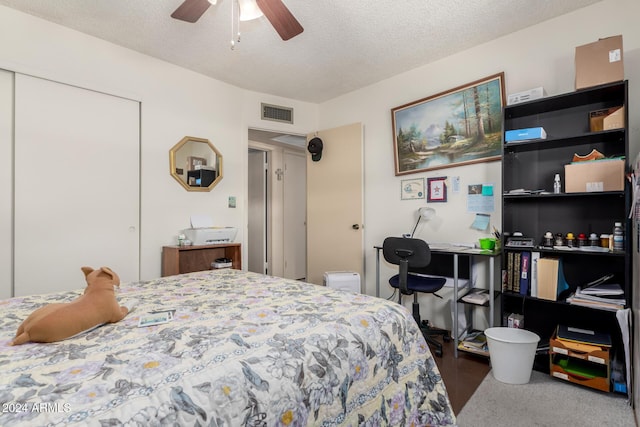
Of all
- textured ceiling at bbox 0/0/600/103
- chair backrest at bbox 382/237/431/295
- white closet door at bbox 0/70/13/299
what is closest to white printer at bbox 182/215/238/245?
white closet door at bbox 0/70/13/299

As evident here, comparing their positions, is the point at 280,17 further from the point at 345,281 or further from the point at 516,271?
the point at 345,281

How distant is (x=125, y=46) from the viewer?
286 centimetres

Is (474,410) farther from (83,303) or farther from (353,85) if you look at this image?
(353,85)

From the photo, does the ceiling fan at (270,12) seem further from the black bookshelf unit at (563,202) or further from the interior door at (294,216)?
the interior door at (294,216)

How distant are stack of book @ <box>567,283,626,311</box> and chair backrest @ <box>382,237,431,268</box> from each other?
0.93 metres

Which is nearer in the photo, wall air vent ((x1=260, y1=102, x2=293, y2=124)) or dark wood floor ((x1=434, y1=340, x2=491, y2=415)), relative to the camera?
dark wood floor ((x1=434, y1=340, x2=491, y2=415))

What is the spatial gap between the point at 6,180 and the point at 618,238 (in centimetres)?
408

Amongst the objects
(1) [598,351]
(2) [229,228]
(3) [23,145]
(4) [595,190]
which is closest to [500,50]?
(4) [595,190]

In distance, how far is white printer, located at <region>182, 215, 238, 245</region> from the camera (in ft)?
10.3

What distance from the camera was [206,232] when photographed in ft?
10.3

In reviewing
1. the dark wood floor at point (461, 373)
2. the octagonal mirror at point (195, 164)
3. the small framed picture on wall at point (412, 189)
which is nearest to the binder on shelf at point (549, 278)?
the dark wood floor at point (461, 373)

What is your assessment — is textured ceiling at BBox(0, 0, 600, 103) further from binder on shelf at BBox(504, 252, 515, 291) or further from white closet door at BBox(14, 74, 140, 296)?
binder on shelf at BBox(504, 252, 515, 291)

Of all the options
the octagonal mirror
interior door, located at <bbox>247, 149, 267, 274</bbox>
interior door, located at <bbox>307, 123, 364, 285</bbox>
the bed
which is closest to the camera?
the bed

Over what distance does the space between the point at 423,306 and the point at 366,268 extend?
736mm
